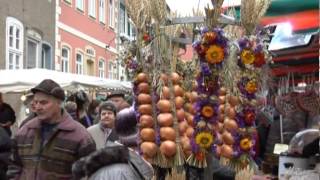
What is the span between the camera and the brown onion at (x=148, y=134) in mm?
4438

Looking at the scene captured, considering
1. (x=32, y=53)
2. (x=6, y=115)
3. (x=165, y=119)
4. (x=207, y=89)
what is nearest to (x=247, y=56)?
(x=207, y=89)

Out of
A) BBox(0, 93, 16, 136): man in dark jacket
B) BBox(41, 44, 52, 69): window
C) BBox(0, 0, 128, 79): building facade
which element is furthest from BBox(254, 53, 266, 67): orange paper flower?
BBox(41, 44, 52, 69): window

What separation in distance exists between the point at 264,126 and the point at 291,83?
0.95m

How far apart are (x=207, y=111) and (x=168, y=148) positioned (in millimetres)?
395

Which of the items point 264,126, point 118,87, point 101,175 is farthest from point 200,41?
point 118,87

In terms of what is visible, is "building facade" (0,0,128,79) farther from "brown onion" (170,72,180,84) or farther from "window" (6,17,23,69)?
"brown onion" (170,72,180,84)

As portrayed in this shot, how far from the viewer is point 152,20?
4727 mm

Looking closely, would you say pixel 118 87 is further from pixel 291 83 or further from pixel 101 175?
pixel 101 175

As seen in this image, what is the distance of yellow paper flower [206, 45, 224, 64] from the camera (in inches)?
171

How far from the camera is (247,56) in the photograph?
456 cm

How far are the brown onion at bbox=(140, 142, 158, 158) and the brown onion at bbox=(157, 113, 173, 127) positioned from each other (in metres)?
0.17

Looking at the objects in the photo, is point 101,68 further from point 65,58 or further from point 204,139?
point 204,139

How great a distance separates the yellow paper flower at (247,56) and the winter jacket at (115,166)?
1628 mm

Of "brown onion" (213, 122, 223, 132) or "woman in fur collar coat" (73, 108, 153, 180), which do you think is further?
"brown onion" (213, 122, 223, 132)
